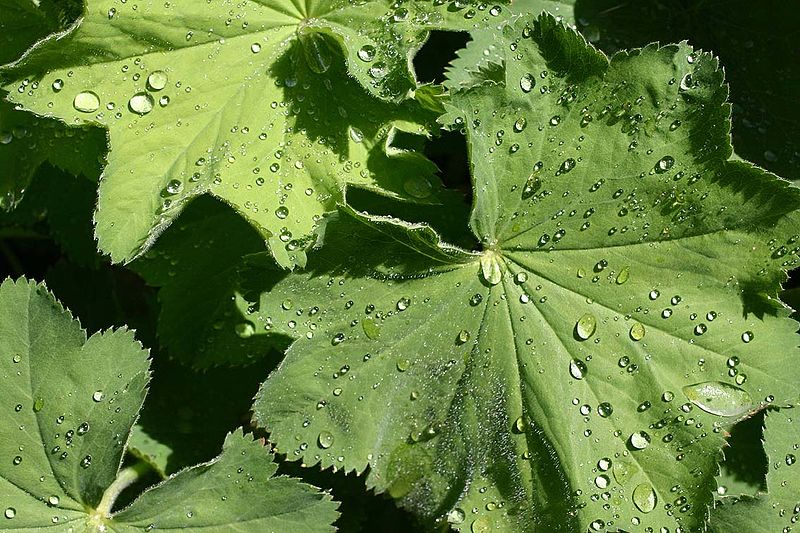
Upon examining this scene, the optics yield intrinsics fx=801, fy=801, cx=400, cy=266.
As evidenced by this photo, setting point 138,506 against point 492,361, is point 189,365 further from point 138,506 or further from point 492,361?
point 492,361

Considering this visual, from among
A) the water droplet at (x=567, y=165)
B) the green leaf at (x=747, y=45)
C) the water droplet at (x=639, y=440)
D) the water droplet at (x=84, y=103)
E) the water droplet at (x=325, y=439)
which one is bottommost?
the water droplet at (x=325, y=439)

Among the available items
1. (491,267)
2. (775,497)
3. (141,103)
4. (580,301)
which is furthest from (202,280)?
(775,497)

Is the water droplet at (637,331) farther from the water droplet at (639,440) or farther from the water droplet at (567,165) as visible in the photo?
the water droplet at (567,165)

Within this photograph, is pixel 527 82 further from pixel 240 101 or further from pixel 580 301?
pixel 240 101

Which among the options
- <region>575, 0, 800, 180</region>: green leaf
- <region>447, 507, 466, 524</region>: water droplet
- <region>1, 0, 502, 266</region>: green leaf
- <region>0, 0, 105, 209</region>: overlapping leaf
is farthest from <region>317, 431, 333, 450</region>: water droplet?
<region>575, 0, 800, 180</region>: green leaf

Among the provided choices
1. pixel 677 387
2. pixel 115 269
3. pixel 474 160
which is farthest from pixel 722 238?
pixel 115 269

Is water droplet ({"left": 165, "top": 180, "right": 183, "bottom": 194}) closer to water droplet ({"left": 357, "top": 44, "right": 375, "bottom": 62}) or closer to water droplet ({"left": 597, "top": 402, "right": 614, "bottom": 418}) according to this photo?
water droplet ({"left": 357, "top": 44, "right": 375, "bottom": 62})

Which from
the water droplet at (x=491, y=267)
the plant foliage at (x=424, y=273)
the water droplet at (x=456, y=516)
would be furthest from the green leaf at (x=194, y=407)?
the water droplet at (x=491, y=267)
